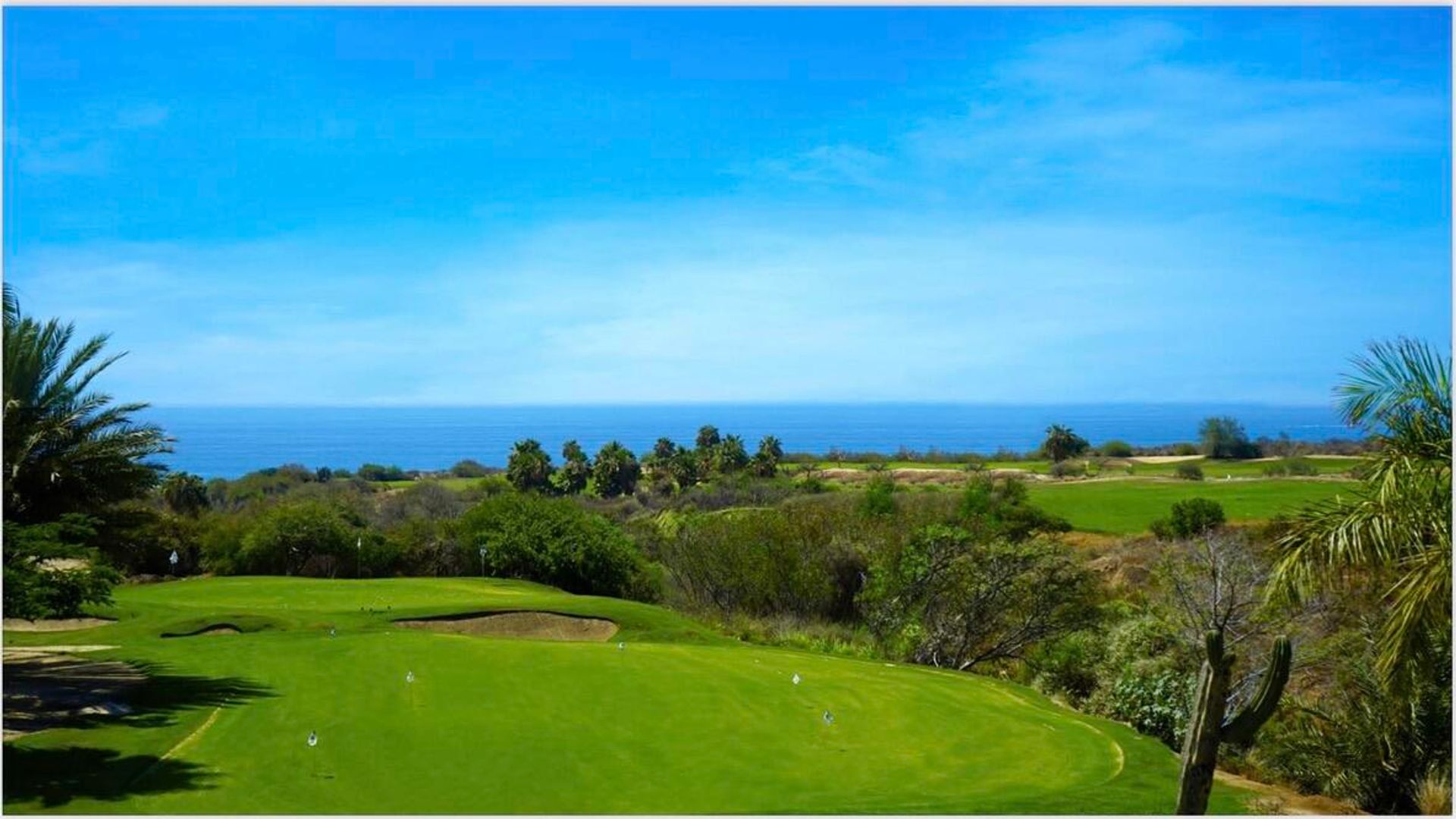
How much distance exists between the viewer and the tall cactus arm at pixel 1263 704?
285 inches

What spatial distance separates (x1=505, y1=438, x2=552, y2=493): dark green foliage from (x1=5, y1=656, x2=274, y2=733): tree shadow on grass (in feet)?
200

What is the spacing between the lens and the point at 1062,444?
303 ft

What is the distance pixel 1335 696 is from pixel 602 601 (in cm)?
1877

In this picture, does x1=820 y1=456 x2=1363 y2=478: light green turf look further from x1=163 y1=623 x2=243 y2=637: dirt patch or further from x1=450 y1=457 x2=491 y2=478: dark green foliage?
x1=163 y1=623 x2=243 y2=637: dirt patch

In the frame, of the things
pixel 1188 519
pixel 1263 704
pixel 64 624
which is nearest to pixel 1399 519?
pixel 1263 704

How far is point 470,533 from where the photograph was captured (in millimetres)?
42125

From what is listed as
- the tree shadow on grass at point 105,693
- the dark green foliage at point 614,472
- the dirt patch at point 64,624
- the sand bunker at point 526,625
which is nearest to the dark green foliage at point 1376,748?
the tree shadow on grass at point 105,693

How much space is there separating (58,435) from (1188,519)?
41.5 m

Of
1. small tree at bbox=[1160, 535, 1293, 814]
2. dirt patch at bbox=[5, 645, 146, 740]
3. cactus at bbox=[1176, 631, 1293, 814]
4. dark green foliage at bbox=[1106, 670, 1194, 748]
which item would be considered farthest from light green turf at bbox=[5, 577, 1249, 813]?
cactus at bbox=[1176, 631, 1293, 814]

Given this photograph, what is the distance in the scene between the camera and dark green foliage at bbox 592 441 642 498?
80.1 m

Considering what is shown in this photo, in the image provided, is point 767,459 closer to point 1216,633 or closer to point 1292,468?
point 1292,468

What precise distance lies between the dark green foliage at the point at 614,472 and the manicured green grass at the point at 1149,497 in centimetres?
2985

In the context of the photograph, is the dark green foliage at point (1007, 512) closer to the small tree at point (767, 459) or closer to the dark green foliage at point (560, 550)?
the dark green foliage at point (560, 550)

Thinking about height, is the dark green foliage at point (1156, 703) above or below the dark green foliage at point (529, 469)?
below
